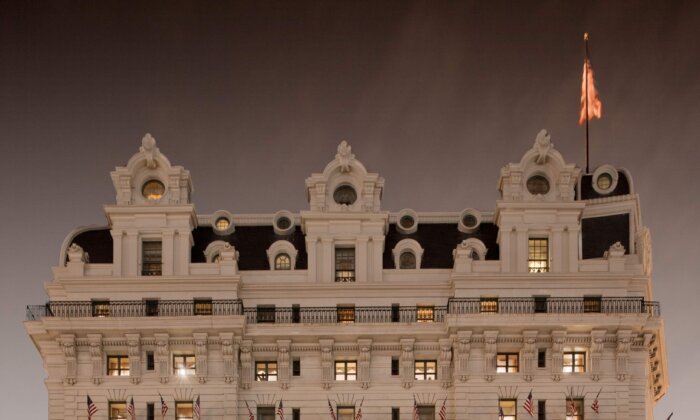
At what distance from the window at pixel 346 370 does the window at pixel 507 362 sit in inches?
311

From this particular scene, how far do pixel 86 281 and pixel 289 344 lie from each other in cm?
1191

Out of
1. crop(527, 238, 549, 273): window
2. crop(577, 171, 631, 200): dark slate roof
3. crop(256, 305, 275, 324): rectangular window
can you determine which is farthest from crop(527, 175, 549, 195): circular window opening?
crop(256, 305, 275, 324): rectangular window

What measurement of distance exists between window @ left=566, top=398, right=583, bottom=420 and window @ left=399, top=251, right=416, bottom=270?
11.6 meters

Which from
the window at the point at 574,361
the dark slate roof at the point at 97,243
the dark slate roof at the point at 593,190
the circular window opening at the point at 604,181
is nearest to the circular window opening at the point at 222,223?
the dark slate roof at the point at 97,243

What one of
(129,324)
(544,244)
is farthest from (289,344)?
(544,244)

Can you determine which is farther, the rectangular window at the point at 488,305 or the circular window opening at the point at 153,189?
the circular window opening at the point at 153,189

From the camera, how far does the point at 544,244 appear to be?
67.5m

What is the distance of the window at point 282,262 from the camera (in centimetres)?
6812

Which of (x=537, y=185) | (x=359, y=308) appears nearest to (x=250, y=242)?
(x=359, y=308)

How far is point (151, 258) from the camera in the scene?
67812 millimetres

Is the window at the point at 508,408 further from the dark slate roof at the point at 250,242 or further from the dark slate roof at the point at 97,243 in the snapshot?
the dark slate roof at the point at 97,243

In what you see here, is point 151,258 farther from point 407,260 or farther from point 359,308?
point 407,260

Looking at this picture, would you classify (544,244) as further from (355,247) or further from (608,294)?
(355,247)

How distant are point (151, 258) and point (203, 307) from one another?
4.32 meters
